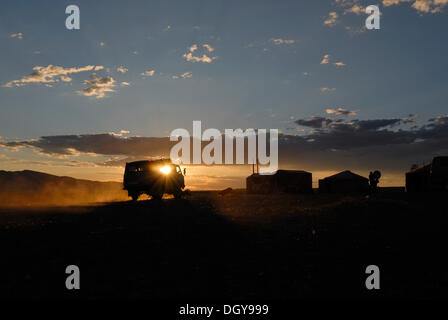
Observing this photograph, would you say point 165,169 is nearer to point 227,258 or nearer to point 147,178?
point 147,178

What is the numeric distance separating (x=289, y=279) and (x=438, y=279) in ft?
8.60

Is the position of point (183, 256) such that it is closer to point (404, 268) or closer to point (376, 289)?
point (376, 289)

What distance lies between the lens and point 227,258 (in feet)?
26.1

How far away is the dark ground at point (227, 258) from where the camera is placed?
603 centimetres

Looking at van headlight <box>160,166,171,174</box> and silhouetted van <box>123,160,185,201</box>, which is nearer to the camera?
silhouetted van <box>123,160,185,201</box>

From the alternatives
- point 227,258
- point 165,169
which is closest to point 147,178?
point 165,169

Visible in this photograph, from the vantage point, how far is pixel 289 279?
651 cm

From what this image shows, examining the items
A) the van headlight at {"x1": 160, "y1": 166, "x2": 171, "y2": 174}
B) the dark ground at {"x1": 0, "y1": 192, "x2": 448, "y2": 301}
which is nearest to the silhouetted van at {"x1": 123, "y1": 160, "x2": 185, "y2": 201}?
the van headlight at {"x1": 160, "y1": 166, "x2": 171, "y2": 174}

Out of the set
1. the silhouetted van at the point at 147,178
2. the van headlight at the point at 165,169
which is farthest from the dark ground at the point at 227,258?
the van headlight at the point at 165,169

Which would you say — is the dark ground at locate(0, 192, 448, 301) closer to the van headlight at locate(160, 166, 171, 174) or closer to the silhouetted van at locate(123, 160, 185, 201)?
the silhouetted van at locate(123, 160, 185, 201)

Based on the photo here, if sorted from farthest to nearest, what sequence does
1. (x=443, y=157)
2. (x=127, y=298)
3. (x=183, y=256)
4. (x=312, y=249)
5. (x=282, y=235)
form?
(x=443, y=157) → (x=282, y=235) → (x=312, y=249) → (x=183, y=256) → (x=127, y=298)

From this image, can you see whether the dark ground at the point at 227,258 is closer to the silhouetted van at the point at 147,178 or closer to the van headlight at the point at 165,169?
the silhouetted van at the point at 147,178

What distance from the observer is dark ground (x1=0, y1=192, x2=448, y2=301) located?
603 cm
